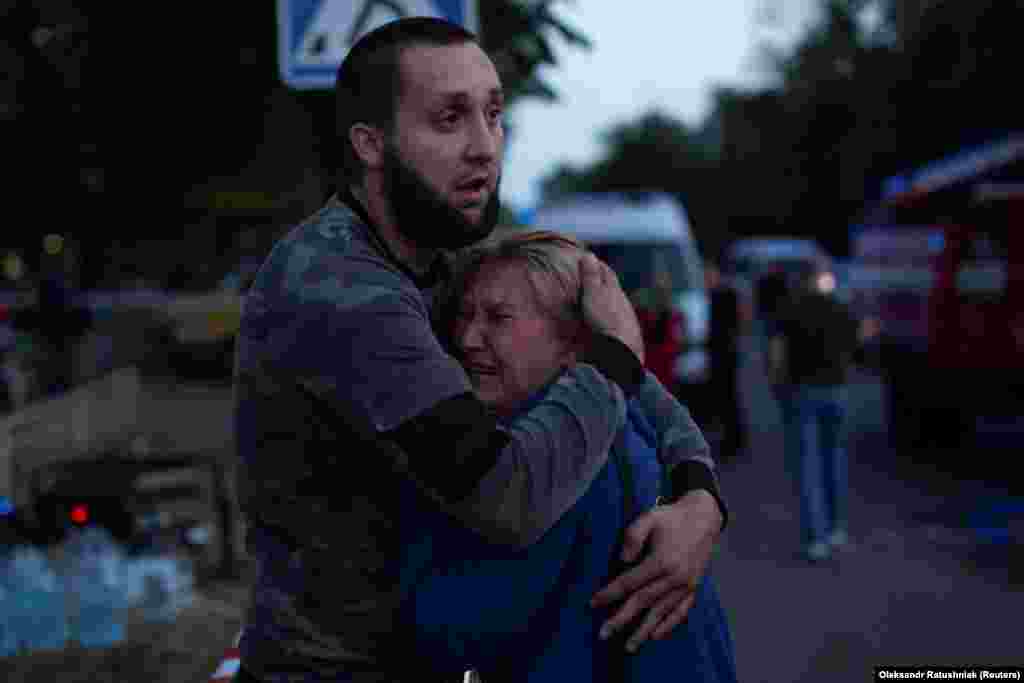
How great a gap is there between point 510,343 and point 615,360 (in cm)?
16

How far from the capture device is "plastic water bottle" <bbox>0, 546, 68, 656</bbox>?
558 centimetres

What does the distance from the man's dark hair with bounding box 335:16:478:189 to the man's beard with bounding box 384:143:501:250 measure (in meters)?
0.06

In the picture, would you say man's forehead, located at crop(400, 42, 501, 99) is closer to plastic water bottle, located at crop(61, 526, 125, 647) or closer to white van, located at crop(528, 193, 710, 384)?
plastic water bottle, located at crop(61, 526, 125, 647)

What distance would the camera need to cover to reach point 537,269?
177 centimetres

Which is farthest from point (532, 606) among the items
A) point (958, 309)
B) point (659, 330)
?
point (958, 309)

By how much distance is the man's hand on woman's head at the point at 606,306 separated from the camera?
5.64 feet

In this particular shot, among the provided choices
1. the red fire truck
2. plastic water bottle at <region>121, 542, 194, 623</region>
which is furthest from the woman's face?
the red fire truck

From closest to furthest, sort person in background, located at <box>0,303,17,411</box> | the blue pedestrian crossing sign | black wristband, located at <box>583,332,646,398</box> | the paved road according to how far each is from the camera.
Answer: black wristband, located at <box>583,332,646,398</box> → the blue pedestrian crossing sign → the paved road → person in background, located at <box>0,303,17,411</box>

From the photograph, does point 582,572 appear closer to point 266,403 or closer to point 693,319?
point 266,403

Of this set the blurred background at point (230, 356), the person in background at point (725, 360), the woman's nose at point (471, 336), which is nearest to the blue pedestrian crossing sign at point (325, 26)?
the blurred background at point (230, 356)

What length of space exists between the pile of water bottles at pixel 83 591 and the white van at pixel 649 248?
335 inches

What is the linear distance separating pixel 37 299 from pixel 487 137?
15.9m

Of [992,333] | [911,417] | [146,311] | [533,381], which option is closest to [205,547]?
[533,381]

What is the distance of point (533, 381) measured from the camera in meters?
1.76
